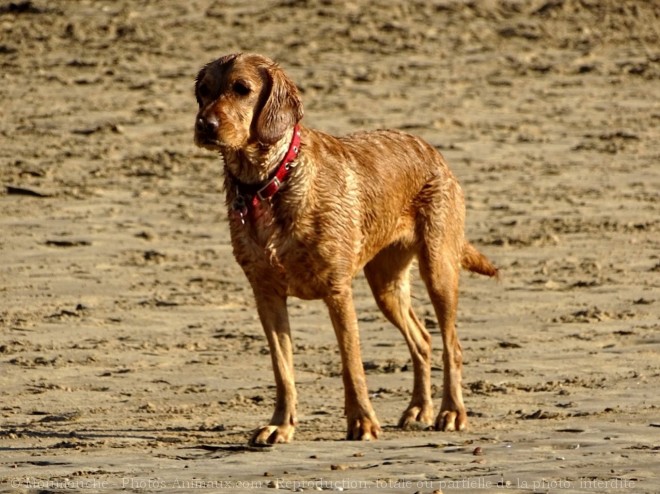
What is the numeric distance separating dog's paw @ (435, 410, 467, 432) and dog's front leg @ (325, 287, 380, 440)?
48 cm

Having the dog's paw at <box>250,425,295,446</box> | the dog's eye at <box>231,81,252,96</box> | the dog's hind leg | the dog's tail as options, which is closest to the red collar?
the dog's eye at <box>231,81,252,96</box>

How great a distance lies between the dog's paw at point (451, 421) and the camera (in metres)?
8.48

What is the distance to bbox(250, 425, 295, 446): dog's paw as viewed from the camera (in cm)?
795

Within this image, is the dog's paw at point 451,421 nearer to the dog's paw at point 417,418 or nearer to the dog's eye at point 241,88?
the dog's paw at point 417,418

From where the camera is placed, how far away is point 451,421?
27.9ft

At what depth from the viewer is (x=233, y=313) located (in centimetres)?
1110

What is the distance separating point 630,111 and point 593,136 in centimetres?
81

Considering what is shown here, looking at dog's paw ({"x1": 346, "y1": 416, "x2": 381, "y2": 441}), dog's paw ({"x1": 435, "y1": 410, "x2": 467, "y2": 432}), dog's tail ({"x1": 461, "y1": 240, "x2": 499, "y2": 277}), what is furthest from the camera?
dog's tail ({"x1": 461, "y1": 240, "x2": 499, "y2": 277})

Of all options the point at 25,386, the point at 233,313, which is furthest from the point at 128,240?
the point at 25,386

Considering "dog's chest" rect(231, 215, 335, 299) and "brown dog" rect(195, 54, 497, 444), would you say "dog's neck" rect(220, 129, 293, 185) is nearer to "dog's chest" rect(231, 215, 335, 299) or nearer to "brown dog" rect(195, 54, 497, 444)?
"brown dog" rect(195, 54, 497, 444)

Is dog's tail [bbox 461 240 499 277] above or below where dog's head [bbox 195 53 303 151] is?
below

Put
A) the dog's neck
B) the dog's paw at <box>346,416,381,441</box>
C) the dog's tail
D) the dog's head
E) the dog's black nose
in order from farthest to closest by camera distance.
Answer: the dog's tail
the dog's paw at <box>346,416,381,441</box>
the dog's neck
the dog's head
the dog's black nose

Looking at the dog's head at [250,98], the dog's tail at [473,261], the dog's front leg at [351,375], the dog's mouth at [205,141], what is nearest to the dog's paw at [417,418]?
the dog's front leg at [351,375]

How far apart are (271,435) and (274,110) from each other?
4.70 feet
